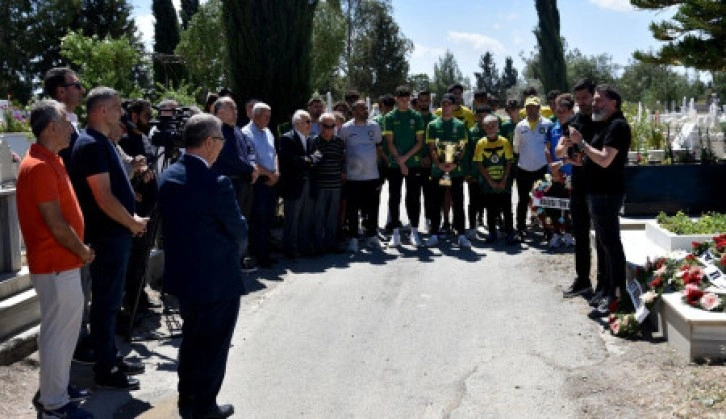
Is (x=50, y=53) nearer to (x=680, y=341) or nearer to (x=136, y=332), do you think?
(x=136, y=332)

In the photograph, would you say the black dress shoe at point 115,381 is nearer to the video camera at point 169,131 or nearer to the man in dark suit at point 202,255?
A: the man in dark suit at point 202,255

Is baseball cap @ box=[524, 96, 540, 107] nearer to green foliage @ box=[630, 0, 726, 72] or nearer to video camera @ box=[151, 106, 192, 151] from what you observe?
green foliage @ box=[630, 0, 726, 72]

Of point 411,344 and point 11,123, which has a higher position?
point 11,123

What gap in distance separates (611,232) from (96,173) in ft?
14.1

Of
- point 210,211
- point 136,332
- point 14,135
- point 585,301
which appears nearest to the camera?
point 210,211

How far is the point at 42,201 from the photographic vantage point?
4375 mm

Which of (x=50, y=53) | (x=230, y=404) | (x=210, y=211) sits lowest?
(x=230, y=404)

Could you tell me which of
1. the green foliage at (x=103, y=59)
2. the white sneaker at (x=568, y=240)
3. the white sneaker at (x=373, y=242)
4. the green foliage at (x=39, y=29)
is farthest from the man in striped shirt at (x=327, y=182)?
the green foliage at (x=39, y=29)

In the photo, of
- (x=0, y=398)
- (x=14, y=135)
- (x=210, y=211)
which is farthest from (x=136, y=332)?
(x=14, y=135)

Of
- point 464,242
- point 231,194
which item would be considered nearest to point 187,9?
point 464,242

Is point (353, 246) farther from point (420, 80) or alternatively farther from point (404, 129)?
point (420, 80)

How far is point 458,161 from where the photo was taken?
10773 mm

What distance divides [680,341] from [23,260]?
218 inches

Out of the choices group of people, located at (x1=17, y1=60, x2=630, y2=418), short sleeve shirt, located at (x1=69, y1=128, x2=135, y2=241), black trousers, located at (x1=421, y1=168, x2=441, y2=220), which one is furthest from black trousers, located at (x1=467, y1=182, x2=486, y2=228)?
short sleeve shirt, located at (x1=69, y1=128, x2=135, y2=241)
